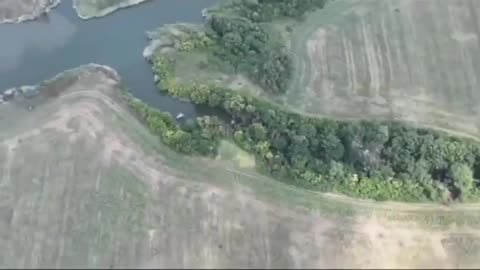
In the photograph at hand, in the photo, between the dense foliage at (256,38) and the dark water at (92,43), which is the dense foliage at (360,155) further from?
the dark water at (92,43)

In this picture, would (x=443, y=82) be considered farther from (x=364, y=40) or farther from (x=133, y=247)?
(x=133, y=247)

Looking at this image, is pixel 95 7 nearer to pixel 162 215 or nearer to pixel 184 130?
pixel 184 130

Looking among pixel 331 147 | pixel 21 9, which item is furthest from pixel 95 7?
pixel 331 147

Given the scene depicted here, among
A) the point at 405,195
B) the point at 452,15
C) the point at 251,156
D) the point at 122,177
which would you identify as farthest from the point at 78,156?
the point at 452,15

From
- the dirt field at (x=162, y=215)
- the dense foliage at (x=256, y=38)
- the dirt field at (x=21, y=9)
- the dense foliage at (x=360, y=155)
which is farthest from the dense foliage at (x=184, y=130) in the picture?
the dirt field at (x=21, y=9)

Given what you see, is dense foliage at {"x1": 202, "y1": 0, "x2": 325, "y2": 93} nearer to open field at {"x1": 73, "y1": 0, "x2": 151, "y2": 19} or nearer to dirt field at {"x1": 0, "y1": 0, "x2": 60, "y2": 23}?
open field at {"x1": 73, "y1": 0, "x2": 151, "y2": 19}

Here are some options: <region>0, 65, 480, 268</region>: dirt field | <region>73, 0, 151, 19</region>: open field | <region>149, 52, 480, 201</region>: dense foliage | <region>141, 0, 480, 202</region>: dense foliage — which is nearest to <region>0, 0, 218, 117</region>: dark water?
<region>73, 0, 151, 19</region>: open field
